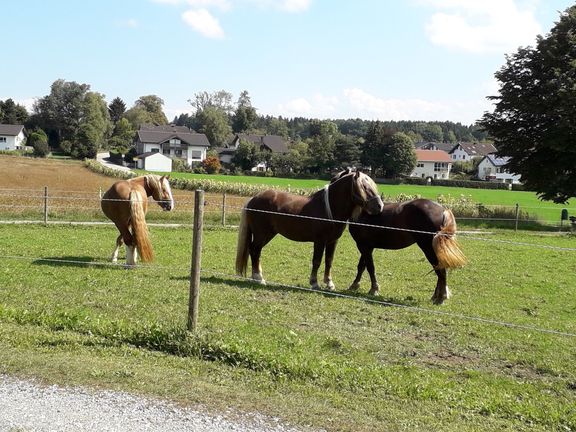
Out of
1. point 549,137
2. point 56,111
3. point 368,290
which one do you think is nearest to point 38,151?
point 56,111

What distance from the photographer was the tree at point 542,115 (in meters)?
31.3

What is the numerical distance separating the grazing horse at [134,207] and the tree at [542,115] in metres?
24.8

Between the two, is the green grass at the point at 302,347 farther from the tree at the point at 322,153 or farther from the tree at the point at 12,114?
the tree at the point at 12,114

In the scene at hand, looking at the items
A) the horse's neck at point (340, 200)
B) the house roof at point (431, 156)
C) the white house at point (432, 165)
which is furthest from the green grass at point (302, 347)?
the house roof at point (431, 156)

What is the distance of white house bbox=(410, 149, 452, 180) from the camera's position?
112m

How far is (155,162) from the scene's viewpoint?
9025cm

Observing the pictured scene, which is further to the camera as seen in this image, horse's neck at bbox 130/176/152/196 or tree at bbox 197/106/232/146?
tree at bbox 197/106/232/146

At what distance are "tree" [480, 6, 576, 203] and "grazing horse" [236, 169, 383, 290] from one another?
2405 cm

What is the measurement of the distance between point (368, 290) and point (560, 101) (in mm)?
24940

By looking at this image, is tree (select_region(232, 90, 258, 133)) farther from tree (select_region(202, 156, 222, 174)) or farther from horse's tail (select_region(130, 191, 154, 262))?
horse's tail (select_region(130, 191, 154, 262))

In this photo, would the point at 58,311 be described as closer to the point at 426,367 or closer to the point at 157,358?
the point at 157,358

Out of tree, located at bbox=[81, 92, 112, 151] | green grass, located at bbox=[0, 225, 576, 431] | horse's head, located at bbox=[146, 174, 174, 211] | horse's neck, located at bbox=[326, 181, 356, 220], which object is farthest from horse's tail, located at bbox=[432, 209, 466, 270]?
tree, located at bbox=[81, 92, 112, 151]

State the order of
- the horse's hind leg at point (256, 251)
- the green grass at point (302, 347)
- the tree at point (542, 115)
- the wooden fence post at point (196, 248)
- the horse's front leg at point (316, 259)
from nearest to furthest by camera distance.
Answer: the green grass at point (302, 347) → the wooden fence post at point (196, 248) → the horse's front leg at point (316, 259) → the horse's hind leg at point (256, 251) → the tree at point (542, 115)

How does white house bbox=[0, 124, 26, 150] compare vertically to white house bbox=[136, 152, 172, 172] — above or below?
above
